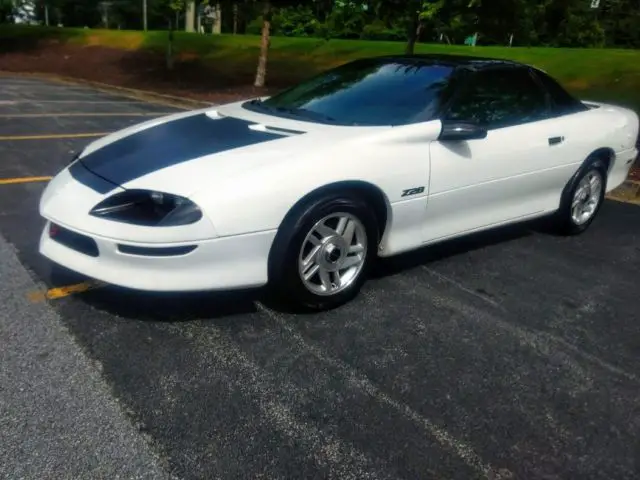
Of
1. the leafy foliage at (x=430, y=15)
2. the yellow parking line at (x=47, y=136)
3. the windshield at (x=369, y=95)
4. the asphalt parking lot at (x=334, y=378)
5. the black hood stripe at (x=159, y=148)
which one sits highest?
the leafy foliage at (x=430, y=15)

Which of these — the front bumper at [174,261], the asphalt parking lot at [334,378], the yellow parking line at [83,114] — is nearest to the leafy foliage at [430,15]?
the yellow parking line at [83,114]

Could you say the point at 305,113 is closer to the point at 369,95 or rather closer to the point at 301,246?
the point at 369,95

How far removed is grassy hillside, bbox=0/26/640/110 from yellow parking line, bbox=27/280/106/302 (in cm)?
1103

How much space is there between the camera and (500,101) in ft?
14.4

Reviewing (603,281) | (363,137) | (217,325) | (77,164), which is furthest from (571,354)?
(77,164)

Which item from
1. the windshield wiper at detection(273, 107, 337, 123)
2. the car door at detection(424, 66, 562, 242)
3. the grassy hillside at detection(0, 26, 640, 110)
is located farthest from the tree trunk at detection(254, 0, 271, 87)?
the windshield wiper at detection(273, 107, 337, 123)

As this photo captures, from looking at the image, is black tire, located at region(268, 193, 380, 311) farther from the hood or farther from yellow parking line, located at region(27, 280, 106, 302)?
yellow parking line, located at region(27, 280, 106, 302)

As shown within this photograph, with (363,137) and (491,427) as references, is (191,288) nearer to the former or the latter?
(363,137)

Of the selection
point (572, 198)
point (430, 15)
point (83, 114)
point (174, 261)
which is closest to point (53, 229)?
point (174, 261)

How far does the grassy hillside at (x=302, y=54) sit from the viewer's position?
48.3ft

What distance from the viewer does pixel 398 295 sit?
151 inches

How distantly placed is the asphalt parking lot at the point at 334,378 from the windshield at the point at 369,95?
1.05 m

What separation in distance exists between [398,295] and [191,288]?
1344 mm

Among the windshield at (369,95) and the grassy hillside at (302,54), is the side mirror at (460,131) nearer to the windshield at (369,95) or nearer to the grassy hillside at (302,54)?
the windshield at (369,95)
